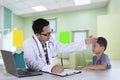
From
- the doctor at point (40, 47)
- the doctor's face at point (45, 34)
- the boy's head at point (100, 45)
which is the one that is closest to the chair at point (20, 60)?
the doctor at point (40, 47)

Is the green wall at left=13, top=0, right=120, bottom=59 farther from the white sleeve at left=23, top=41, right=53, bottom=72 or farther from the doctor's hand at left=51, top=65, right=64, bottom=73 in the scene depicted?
the doctor's hand at left=51, top=65, right=64, bottom=73

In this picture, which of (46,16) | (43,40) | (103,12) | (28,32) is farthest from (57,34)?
(43,40)

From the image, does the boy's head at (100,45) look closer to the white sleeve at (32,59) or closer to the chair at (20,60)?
the white sleeve at (32,59)

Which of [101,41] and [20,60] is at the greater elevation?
[101,41]

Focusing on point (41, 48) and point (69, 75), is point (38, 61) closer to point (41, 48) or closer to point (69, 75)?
point (41, 48)

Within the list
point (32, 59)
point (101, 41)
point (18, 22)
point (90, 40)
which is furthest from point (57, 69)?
point (18, 22)

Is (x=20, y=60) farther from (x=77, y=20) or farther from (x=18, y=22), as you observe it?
(x=18, y=22)

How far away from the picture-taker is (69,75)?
105cm

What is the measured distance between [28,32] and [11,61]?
6750 mm

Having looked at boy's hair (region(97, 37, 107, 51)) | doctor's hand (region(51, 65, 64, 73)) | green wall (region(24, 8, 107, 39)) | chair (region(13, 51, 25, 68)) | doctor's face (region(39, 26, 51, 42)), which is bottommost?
doctor's hand (region(51, 65, 64, 73))

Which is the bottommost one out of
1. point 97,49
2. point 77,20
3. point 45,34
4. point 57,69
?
point 57,69

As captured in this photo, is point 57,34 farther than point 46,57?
Yes

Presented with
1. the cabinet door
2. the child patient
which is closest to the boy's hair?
the child patient

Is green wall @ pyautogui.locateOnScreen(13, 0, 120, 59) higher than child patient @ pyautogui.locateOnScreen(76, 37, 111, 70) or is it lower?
higher
